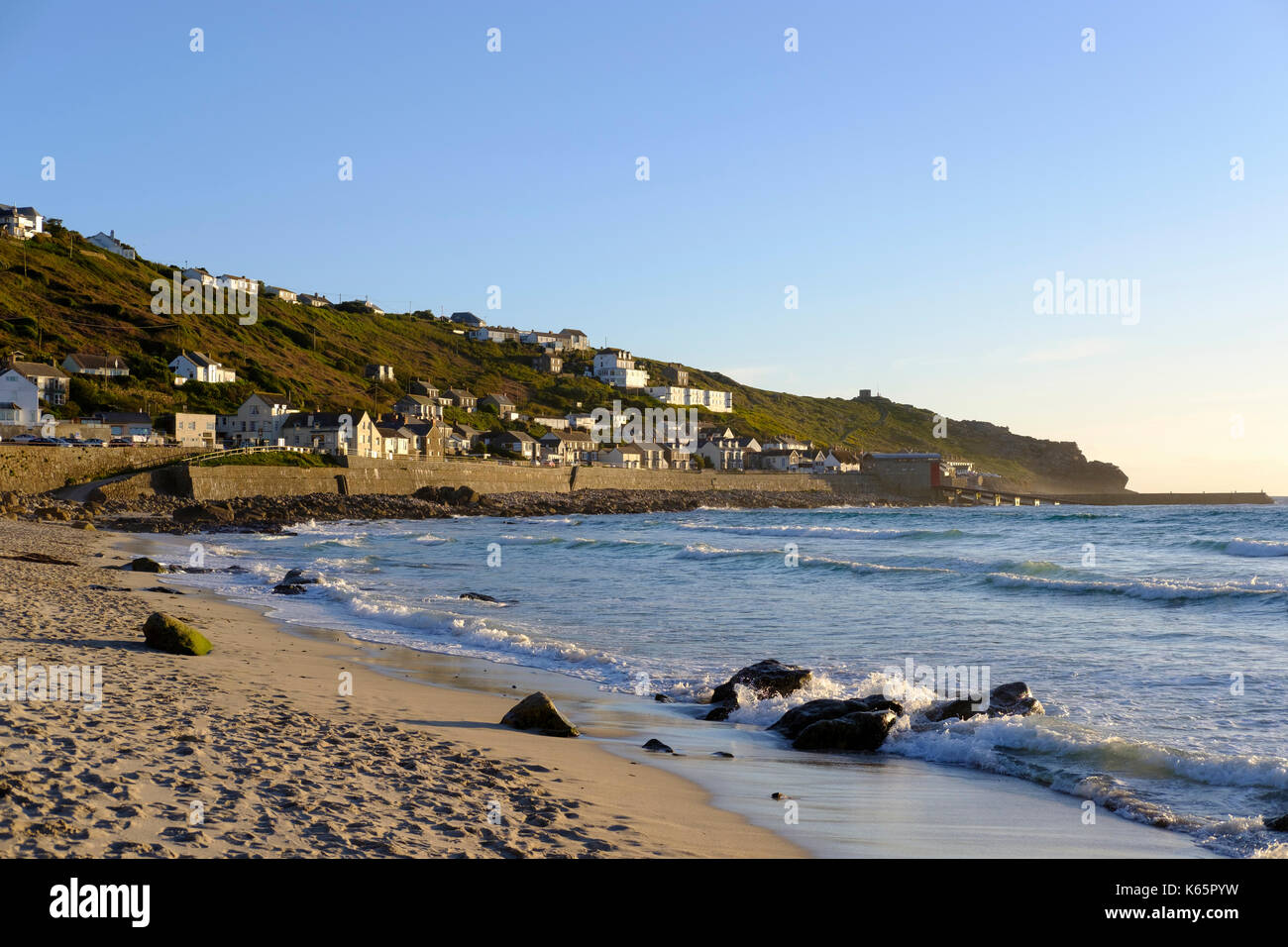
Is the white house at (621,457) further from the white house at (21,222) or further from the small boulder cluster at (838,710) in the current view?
the small boulder cluster at (838,710)

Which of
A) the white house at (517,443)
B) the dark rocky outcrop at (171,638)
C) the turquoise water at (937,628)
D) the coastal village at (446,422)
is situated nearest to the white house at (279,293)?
the coastal village at (446,422)

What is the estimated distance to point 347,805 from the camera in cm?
633

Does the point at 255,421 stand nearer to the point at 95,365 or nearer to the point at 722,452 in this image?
the point at 95,365

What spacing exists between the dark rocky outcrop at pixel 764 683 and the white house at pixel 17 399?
74.6 m

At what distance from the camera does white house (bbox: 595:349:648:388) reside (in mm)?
171012

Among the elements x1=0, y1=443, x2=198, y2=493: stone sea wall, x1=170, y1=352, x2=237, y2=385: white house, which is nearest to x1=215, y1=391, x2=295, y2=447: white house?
x1=170, y1=352, x2=237, y2=385: white house

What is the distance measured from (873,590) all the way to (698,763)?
708 inches

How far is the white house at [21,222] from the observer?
11856cm

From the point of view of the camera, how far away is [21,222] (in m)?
121

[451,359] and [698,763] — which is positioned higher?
[451,359]

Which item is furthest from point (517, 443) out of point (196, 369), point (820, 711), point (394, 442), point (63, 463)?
point (820, 711)
